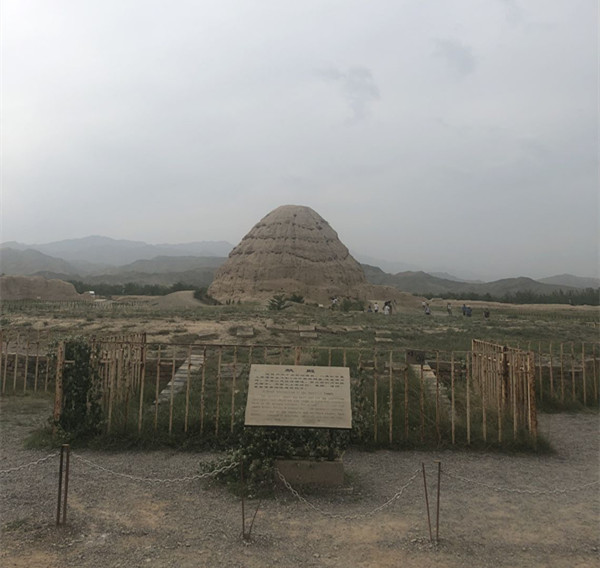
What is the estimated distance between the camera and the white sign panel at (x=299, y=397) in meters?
4.69

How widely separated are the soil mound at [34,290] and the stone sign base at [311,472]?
39.8 metres

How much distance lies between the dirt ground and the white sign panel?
74cm

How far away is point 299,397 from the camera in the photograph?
487 cm

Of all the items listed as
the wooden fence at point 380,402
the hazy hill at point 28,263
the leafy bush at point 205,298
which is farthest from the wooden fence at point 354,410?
the hazy hill at point 28,263

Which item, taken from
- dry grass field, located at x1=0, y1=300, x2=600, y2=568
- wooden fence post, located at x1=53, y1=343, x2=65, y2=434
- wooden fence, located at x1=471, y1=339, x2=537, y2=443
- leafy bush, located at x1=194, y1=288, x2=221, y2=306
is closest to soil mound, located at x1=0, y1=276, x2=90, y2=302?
leafy bush, located at x1=194, y1=288, x2=221, y2=306

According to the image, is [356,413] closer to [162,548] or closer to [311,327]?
[162,548]

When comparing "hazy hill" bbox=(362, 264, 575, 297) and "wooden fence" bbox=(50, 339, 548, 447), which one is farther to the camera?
"hazy hill" bbox=(362, 264, 575, 297)

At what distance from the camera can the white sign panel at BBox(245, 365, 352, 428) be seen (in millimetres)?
4688

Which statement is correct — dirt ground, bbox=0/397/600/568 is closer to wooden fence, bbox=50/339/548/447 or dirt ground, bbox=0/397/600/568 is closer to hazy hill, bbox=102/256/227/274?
wooden fence, bbox=50/339/548/447

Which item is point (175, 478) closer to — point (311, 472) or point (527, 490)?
point (311, 472)

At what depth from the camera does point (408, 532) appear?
12.5ft

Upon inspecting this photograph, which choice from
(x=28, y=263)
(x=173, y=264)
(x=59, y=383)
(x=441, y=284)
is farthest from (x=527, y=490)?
(x=28, y=263)

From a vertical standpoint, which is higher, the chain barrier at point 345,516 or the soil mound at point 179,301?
the soil mound at point 179,301

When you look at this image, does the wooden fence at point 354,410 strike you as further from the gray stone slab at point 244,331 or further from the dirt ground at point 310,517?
the gray stone slab at point 244,331
